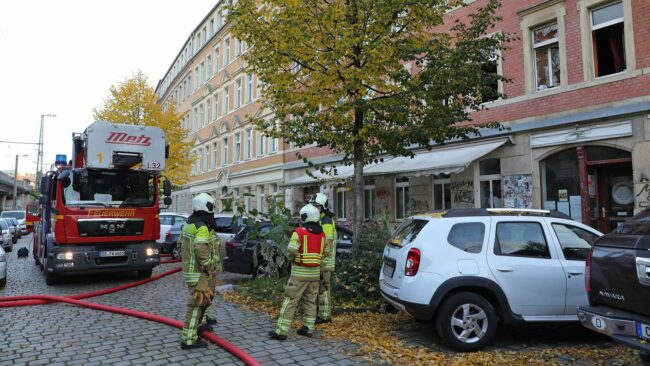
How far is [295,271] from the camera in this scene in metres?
5.79

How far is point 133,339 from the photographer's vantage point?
18.9ft

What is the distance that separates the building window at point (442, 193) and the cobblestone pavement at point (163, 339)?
29.2 ft

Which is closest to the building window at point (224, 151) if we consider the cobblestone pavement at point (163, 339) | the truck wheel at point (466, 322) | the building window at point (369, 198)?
the building window at point (369, 198)

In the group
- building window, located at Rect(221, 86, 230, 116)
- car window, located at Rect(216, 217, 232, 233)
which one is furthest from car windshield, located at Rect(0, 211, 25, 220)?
car window, located at Rect(216, 217, 232, 233)

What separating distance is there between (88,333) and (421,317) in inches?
170

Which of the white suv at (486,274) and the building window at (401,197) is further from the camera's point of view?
the building window at (401,197)

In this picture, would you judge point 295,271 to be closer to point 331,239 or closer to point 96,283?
point 331,239

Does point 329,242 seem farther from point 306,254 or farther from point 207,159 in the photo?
point 207,159

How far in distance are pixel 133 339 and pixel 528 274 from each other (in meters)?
4.83

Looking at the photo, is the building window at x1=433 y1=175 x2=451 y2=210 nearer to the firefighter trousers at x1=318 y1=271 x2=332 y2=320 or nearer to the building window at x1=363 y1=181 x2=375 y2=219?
the building window at x1=363 y1=181 x2=375 y2=219

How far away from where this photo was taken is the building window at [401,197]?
1700 centimetres

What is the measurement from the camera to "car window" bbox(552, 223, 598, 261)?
5457 mm

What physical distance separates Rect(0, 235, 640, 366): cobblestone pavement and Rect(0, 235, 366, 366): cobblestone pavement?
0.03ft

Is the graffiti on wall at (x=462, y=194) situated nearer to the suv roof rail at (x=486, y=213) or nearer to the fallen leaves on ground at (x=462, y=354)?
the suv roof rail at (x=486, y=213)
